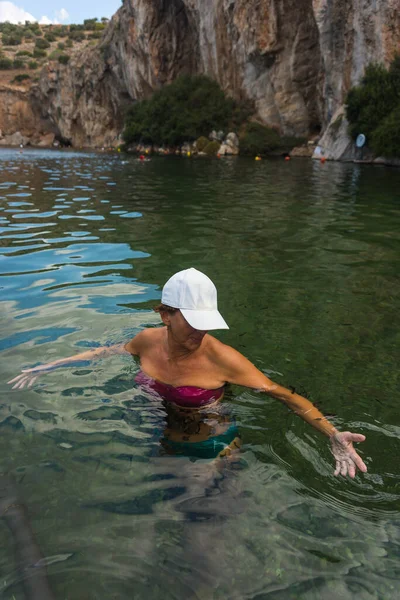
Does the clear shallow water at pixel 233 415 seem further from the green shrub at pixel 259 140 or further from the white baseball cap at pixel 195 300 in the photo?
the green shrub at pixel 259 140

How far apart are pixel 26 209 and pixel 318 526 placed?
37.6ft

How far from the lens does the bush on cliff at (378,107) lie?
2420 centimetres

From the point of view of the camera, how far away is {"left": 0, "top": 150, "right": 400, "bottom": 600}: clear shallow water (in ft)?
7.59

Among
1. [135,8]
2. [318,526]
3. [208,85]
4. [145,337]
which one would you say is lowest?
[318,526]

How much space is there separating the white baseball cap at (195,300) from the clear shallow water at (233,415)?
2.97ft

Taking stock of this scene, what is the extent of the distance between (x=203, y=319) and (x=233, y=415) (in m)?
1.09

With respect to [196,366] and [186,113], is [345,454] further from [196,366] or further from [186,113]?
[186,113]

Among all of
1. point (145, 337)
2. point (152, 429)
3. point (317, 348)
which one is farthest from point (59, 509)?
point (317, 348)

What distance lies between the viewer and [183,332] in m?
2.99

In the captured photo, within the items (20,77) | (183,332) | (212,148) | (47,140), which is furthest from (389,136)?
(20,77)

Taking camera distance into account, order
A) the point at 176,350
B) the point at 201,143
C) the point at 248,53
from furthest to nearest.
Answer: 1. the point at 201,143
2. the point at 248,53
3. the point at 176,350

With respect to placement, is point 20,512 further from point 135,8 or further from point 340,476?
point 135,8

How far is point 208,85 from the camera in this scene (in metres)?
45.9

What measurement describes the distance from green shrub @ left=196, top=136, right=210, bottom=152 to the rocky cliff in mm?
6065
